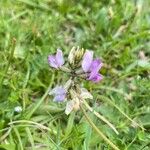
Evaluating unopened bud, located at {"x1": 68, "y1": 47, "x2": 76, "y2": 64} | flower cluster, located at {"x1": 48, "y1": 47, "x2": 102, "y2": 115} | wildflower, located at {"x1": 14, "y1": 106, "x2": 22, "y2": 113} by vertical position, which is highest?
unopened bud, located at {"x1": 68, "y1": 47, "x2": 76, "y2": 64}

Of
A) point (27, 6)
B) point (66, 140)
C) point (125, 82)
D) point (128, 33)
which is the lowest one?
point (66, 140)

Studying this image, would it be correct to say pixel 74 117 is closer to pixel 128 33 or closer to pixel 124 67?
pixel 124 67

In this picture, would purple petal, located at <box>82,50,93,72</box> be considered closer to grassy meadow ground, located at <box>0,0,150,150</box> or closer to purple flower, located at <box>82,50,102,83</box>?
purple flower, located at <box>82,50,102,83</box>

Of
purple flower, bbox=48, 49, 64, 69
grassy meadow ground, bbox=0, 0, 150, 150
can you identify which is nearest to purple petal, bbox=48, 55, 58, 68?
purple flower, bbox=48, 49, 64, 69

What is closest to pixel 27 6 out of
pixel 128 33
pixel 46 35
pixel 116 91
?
pixel 46 35

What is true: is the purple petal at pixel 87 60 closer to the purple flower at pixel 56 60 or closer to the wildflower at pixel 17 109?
the purple flower at pixel 56 60

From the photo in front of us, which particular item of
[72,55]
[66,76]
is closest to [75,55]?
[72,55]
